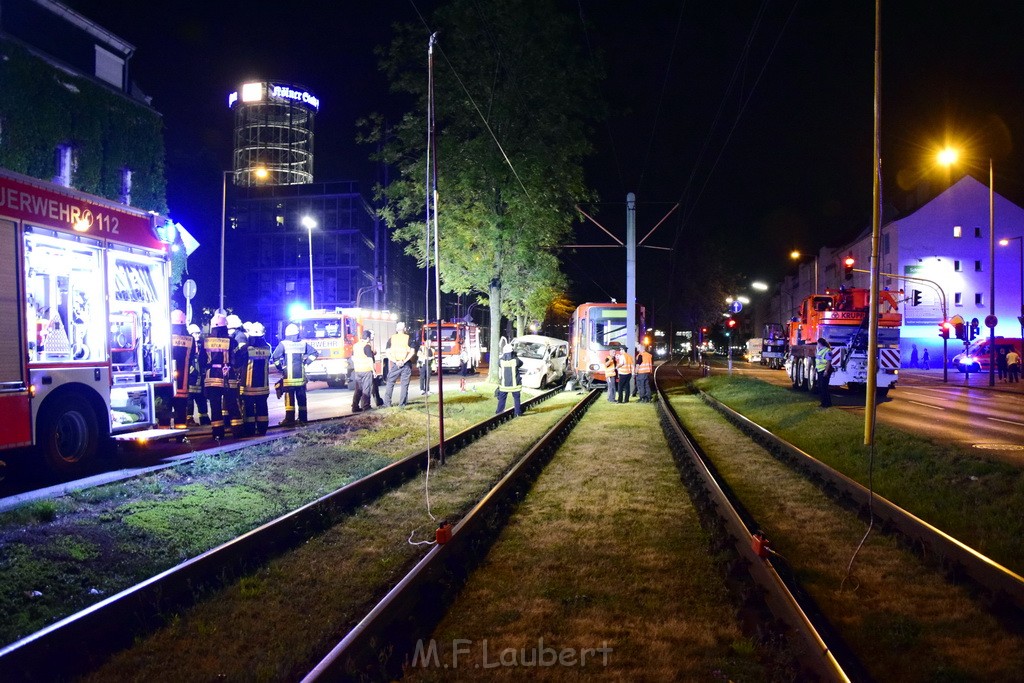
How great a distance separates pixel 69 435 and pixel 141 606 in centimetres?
589

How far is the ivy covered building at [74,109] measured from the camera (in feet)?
83.5

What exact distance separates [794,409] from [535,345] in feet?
37.3

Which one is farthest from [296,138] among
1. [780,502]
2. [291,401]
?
[780,502]

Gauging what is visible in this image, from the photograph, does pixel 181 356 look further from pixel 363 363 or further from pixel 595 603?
Result: pixel 595 603

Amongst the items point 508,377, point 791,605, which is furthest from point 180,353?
point 791,605

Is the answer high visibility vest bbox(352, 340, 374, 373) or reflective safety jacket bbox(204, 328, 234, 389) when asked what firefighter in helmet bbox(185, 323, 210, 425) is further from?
high visibility vest bbox(352, 340, 374, 373)

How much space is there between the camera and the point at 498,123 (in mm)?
25562

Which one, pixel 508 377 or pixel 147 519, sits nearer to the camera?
pixel 147 519

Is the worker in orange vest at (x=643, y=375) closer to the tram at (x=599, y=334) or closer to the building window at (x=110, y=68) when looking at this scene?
the tram at (x=599, y=334)

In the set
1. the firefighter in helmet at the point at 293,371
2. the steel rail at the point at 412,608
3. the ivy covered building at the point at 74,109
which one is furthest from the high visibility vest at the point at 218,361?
the ivy covered building at the point at 74,109

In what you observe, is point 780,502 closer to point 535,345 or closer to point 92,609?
point 92,609

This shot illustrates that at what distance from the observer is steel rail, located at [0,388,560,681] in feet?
13.1

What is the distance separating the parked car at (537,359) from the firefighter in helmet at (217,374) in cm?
1475

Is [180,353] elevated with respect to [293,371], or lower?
elevated
